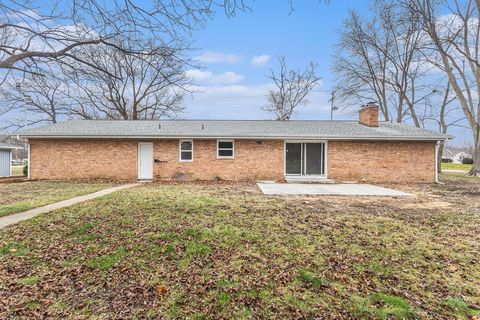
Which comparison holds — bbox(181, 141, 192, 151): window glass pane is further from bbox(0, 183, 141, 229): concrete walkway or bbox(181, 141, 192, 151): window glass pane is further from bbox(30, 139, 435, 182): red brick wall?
bbox(0, 183, 141, 229): concrete walkway

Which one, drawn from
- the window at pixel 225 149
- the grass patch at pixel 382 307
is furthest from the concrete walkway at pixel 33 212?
the window at pixel 225 149

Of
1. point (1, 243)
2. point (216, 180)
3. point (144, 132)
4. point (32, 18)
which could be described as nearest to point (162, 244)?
point (1, 243)

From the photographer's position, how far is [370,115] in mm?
16781

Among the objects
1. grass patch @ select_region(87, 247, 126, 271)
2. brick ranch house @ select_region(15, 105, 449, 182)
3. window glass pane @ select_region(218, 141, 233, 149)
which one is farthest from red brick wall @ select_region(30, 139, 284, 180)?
grass patch @ select_region(87, 247, 126, 271)

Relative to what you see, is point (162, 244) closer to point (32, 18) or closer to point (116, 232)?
point (116, 232)

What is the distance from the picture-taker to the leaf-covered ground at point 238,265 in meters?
3.28

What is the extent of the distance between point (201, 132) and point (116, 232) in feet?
33.2

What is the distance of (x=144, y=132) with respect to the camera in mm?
15031

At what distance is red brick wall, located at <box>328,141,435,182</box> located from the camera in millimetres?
15086

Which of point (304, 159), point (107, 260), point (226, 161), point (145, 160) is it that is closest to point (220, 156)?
point (226, 161)

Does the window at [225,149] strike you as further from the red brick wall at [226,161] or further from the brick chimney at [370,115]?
the brick chimney at [370,115]

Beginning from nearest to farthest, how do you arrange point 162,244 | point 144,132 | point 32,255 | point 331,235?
point 32,255 < point 162,244 < point 331,235 < point 144,132

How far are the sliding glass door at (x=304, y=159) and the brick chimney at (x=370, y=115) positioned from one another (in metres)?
3.79

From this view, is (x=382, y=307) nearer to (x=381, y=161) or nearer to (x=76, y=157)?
(x=381, y=161)
